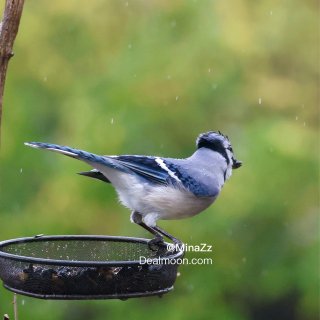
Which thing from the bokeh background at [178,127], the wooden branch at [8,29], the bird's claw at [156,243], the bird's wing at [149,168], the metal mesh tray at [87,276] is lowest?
the metal mesh tray at [87,276]

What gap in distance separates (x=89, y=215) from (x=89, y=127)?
2.05 ft

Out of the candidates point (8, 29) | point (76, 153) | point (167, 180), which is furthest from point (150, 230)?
point (8, 29)

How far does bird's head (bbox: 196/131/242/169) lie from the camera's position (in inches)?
130

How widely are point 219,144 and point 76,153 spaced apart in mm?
640

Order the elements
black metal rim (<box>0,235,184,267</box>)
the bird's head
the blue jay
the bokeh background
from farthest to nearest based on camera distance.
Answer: the bokeh background → the bird's head → the blue jay → black metal rim (<box>0,235,184,267</box>)

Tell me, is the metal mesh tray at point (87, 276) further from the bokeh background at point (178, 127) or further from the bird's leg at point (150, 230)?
the bokeh background at point (178, 127)

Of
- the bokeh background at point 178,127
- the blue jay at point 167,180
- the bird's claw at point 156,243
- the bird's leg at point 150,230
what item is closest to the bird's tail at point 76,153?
the blue jay at point 167,180

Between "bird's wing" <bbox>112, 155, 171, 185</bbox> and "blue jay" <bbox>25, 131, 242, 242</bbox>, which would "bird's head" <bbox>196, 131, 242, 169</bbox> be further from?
"bird's wing" <bbox>112, 155, 171, 185</bbox>

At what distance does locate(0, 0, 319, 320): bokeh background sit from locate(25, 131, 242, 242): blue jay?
204cm

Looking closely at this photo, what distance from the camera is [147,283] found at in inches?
119

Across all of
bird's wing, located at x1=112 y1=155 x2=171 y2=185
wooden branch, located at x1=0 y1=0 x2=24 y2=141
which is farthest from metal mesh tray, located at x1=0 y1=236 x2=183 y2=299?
wooden branch, located at x1=0 y1=0 x2=24 y2=141

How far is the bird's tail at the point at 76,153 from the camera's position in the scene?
9.36 ft

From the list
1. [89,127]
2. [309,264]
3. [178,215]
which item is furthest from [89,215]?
[178,215]

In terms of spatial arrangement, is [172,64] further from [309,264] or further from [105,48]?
[309,264]
